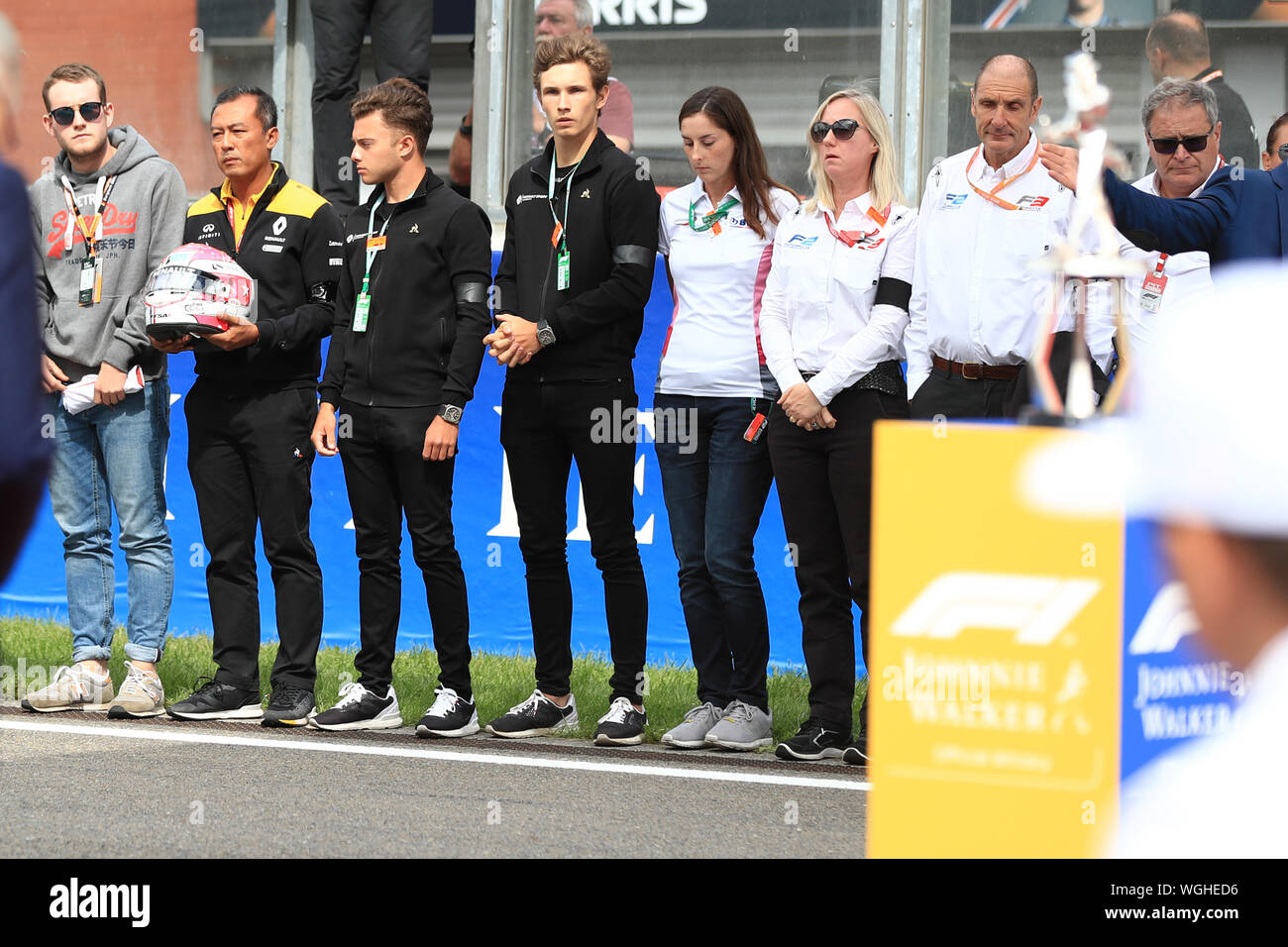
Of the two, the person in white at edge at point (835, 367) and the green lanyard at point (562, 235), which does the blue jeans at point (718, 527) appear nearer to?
the person in white at edge at point (835, 367)

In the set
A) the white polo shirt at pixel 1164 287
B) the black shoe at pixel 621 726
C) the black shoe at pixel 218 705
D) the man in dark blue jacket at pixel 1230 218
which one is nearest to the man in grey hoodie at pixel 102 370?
the black shoe at pixel 218 705

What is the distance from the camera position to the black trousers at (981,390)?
5.99 m

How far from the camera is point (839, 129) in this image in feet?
21.1

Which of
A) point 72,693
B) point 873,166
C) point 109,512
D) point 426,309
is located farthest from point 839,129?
point 72,693

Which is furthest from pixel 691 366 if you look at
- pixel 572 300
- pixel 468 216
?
pixel 468 216

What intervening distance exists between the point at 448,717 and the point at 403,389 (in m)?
1.34

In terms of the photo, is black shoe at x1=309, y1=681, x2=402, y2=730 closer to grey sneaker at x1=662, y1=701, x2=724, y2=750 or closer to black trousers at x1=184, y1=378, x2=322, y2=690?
black trousers at x1=184, y1=378, x2=322, y2=690

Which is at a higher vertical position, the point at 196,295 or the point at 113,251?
the point at 113,251

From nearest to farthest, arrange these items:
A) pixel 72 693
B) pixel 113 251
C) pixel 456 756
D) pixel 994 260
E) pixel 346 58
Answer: pixel 994 260, pixel 456 756, pixel 72 693, pixel 113 251, pixel 346 58

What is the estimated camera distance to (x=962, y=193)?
6250mm

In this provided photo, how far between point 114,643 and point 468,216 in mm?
3302

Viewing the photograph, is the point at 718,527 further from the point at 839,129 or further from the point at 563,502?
the point at 839,129

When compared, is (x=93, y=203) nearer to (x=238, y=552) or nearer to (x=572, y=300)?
(x=238, y=552)

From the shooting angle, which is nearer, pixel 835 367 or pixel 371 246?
pixel 835 367
